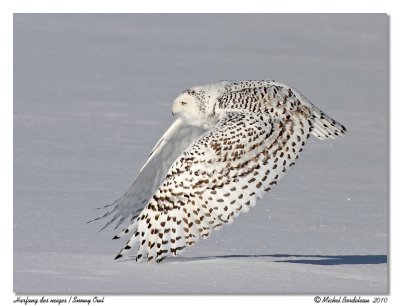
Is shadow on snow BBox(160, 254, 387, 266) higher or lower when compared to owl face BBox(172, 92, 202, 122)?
lower

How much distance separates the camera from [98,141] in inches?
440

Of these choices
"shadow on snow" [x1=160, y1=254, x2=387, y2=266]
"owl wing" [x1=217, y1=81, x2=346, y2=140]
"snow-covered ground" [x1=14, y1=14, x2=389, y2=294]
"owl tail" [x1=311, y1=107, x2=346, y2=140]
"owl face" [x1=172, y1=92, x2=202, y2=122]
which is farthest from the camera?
"owl face" [x1=172, y1=92, x2=202, y2=122]

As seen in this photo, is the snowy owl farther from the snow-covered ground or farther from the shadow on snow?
the shadow on snow

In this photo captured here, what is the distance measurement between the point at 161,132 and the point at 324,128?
468 centimetres

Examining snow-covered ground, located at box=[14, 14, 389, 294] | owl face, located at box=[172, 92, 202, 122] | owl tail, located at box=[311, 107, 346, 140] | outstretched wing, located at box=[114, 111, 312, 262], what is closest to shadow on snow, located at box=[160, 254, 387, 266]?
snow-covered ground, located at box=[14, 14, 389, 294]

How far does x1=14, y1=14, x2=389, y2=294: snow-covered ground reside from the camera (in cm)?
646

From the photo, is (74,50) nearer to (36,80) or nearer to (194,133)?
(36,80)

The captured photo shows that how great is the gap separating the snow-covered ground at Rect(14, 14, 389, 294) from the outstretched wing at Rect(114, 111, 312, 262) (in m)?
0.17

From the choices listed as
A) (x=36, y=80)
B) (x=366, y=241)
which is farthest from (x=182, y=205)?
(x=36, y=80)

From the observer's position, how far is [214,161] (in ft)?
21.7

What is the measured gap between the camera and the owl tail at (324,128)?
7.45 meters

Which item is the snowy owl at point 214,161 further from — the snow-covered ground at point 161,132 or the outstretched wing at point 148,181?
the snow-covered ground at point 161,132

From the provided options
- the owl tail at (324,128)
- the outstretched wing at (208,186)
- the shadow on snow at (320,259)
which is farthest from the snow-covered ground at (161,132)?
the owl tail at (324,128)

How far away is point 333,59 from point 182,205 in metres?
11.4
